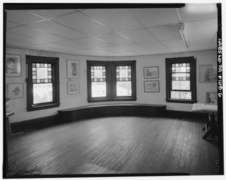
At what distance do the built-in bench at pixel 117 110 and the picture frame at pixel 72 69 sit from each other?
49.9 inches

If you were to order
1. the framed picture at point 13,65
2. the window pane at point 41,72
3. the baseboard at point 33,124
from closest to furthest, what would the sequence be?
the framed picture at point 13,65 → the baseboard at point 33,124 → the window pane at point 41,72

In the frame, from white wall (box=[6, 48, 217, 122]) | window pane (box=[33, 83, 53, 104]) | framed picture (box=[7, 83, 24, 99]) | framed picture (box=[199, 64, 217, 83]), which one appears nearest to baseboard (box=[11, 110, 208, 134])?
white wall (box=[6, 48, 217, 122])

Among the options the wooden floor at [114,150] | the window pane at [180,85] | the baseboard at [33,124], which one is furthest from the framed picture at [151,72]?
the baseboard at [33,124]

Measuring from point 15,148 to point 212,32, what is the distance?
16.5 ft

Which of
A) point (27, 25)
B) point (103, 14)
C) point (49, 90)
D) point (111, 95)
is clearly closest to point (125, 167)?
point (103, 14)

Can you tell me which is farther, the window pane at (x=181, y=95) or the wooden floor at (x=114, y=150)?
the window pane at (x=181, y=95)

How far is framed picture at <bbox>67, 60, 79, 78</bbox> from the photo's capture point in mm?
6574

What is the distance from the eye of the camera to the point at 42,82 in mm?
5945

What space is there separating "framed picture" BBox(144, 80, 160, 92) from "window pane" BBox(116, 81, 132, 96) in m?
0.73

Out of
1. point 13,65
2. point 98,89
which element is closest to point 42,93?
point 13,65

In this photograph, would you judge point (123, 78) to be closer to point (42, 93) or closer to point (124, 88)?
point (124, 88)

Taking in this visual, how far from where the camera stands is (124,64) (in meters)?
7.52

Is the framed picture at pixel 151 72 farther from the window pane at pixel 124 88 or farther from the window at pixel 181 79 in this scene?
the window pane at pixel 124 88

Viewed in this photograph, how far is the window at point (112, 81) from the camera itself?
24.3 ft
